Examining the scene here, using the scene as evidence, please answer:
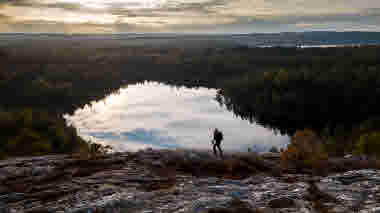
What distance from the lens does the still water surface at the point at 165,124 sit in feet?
164

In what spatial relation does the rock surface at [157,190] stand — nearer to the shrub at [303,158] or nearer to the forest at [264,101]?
the shrub at [303,158]

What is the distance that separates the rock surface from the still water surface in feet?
117

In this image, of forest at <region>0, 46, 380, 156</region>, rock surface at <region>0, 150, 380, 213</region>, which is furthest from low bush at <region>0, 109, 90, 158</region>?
rock surface at <region>0, 150, 380, 213</region>

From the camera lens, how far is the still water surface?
4994 cm

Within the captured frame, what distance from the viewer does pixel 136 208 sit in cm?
706

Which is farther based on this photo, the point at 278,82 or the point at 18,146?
the point at 278,82

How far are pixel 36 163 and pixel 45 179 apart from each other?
1.63 metres

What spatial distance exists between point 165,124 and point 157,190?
180 feet

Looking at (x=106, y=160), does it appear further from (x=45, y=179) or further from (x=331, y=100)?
(x=331, y=100)

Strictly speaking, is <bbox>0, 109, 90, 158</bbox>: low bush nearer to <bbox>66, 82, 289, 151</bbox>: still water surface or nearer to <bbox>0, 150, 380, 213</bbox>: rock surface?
<bbox>66, 82, 289, 151</bbox>: still water surface

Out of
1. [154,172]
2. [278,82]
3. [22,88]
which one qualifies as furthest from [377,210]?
[22,88]

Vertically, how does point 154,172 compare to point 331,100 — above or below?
above

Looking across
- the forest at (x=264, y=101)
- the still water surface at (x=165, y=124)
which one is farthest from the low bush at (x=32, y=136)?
the still water surface at (x=165, y=124)

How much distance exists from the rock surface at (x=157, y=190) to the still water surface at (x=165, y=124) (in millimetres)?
35780
